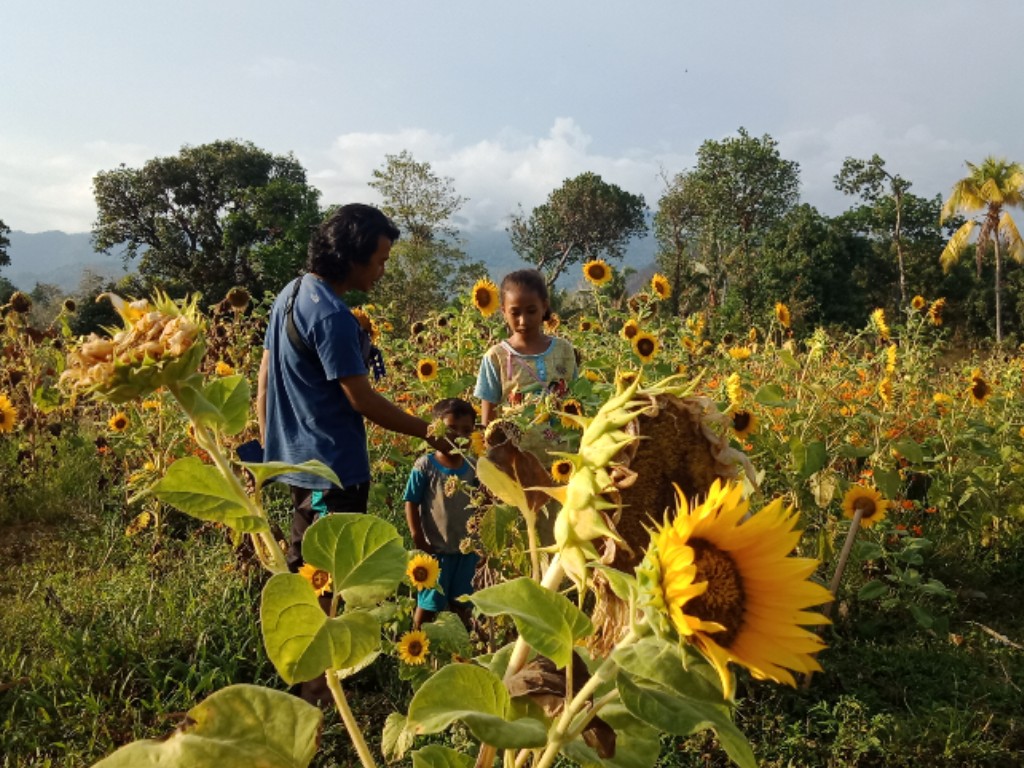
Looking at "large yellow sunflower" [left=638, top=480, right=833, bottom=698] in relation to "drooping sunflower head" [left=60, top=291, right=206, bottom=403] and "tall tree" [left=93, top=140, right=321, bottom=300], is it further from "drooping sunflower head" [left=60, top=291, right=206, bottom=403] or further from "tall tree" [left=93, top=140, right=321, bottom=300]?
"tall tree" [left=93, top=140, right=321, bottom=300]

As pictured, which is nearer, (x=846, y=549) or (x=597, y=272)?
(x=846, y=549)

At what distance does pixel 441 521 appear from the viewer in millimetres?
1993

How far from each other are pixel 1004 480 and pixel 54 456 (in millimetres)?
4109

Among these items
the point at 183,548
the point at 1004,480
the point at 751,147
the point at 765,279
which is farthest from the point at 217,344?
the point at 751,147

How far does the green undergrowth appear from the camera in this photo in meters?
1.64

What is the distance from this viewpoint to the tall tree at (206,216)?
1850cm

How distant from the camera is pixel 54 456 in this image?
11.3ft

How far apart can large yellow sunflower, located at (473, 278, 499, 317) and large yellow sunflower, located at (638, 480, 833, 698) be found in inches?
98.6

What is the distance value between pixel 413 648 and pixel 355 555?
1.16 m

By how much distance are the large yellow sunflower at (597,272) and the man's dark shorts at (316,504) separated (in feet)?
5.19

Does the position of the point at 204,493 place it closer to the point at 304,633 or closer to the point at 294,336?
the point at 304,633

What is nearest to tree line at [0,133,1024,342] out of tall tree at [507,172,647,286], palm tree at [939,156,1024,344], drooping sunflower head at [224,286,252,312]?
palm tree at [939,156,1024,344]

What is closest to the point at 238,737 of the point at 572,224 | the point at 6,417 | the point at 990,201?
the point at 6,417

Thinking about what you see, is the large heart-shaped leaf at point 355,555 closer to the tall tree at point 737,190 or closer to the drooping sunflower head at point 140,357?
the drooping sunflower head at point 140,357
